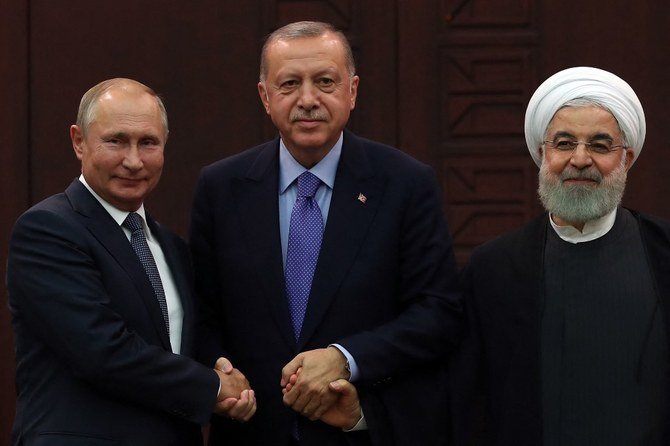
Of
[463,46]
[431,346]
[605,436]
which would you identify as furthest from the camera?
[463,46]

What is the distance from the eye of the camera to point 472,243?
5.29m

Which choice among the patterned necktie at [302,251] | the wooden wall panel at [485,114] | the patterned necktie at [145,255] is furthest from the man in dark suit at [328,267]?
the wooden wall panel at [485,114]

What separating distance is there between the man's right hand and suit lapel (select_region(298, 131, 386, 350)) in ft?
0.63

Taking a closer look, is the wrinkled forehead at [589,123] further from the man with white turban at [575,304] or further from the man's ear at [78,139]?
the man's ear at [78,139]

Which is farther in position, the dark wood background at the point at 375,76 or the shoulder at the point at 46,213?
the dark wood background at the point at 375,76

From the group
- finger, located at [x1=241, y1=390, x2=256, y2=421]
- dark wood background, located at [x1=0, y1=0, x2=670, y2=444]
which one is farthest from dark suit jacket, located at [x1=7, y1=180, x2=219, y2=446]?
dark wood background, located at [x1=0, y1=0, x2=670, y2=444]

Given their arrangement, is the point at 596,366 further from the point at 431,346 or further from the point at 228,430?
the point at 228,430

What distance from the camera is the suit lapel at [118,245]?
349 centimetres

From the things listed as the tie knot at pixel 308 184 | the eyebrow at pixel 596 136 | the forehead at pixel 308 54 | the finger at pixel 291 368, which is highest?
the forehead at pixel 308 54

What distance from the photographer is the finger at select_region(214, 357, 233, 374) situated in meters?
3.62

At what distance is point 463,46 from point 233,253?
6.22 feet

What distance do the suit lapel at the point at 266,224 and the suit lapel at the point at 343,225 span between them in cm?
9

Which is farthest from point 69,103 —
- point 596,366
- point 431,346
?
point 596,366

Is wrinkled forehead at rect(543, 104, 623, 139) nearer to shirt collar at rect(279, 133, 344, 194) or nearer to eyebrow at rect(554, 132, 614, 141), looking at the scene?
eyebrow at rect(554, 132, 614, 141)
